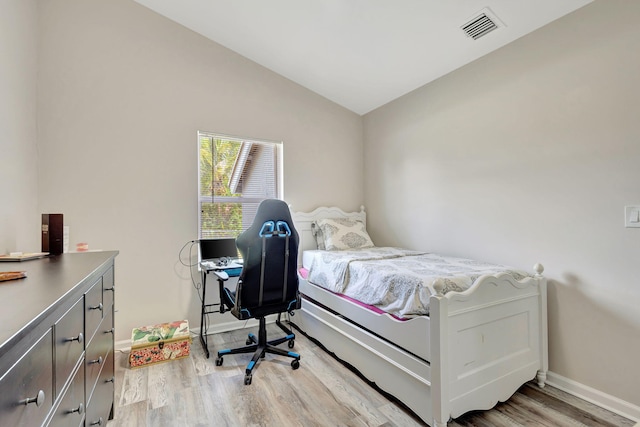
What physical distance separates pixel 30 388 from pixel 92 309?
0.59 m

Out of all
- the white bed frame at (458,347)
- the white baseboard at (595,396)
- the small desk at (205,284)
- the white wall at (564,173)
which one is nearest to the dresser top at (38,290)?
the small desk at (205,284)

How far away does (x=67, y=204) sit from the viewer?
248 cm

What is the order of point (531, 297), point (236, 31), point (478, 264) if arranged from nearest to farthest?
point (531, 297), point (478, 264), point (236, 31)

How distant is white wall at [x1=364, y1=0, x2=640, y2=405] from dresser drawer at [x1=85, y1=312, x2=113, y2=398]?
256 cm

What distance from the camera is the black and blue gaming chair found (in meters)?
2.16

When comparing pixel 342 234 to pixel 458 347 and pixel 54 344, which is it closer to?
pixel 458 347

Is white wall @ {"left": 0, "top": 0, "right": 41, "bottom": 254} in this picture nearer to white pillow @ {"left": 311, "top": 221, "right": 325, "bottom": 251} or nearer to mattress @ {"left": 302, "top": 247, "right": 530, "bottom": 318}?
mattress @ {"left": 302, "top": 247, "right": 530, "bottom": 318}

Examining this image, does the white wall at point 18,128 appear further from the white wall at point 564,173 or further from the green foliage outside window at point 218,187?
the white wall at point 564,173

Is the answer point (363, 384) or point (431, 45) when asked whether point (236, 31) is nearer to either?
point (431, 45)

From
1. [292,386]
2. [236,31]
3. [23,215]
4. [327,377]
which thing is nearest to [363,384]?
[327,377]

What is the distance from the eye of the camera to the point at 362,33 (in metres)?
2.52

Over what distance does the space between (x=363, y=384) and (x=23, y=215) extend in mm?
2589

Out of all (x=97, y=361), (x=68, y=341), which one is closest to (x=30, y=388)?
(x=68, y=341)

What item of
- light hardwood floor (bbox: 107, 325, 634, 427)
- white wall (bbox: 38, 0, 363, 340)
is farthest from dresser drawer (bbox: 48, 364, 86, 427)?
white wall (bbox: 38, 0, 363, 340)
